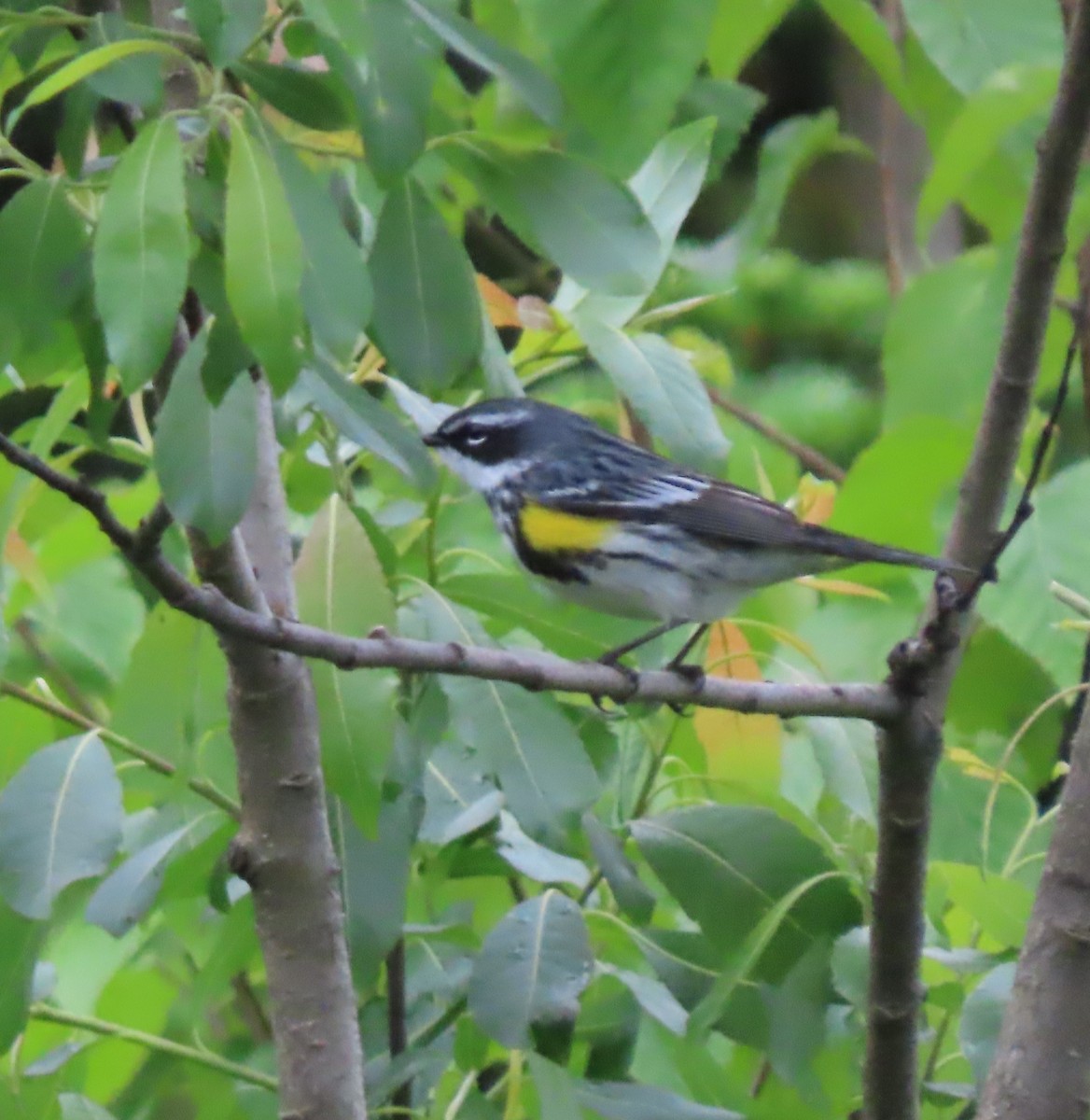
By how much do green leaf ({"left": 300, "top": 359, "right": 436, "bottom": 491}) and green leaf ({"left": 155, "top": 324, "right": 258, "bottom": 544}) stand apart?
0.09 meters

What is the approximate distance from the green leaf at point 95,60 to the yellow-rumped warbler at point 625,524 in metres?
0.55

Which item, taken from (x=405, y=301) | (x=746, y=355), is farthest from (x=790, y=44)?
(x=405, y=301)

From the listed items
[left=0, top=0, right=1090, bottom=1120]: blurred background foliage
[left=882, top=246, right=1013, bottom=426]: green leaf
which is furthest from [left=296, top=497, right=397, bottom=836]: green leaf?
[left=882, top=246, right=1013, bottom=426]: green leaf

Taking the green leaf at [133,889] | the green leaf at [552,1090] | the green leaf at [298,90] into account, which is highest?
the green leaf at [298,90]

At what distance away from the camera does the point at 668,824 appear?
1.41m

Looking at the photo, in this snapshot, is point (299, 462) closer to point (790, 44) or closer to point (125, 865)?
point (125, 865)

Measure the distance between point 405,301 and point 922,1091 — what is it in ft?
2.51

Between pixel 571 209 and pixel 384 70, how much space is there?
0.28 metres

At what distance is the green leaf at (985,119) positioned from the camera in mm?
1249

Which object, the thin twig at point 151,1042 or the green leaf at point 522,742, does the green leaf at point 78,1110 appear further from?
the green leaf at point 522,742

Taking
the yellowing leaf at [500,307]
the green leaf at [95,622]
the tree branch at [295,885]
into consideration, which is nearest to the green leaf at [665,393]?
the yellowing leaf at [500,307]

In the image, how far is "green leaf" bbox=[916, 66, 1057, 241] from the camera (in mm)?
1249

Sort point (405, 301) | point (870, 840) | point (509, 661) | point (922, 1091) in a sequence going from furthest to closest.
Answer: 1. point (870, 840)
2. point (922, 1091)
3. point (405, 301)
4. point (509, 661)

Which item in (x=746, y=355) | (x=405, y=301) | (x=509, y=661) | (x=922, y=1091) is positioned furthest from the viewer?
(x=746, y=355)
